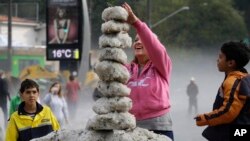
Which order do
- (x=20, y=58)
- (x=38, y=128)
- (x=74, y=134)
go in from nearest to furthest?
(x=74, y=134)
(x=38, y=128)
(x=20, y=58)

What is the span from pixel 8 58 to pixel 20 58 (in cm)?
1122

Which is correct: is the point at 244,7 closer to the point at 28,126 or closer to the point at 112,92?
the point at 28,126

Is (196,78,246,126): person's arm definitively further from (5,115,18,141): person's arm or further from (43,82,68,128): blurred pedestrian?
(43,82,68,128): blurred pedestrian

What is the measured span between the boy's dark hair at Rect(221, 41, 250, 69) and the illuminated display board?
52.9 feet

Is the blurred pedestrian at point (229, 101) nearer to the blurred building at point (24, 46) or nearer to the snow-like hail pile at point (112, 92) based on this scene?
the snow-like hail pile at point (112, 92)

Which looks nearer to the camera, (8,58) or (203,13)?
(8,58)

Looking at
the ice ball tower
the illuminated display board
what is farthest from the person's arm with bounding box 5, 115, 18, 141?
the illuminated display board

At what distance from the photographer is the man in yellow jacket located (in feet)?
23.8

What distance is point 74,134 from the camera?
19.0ft

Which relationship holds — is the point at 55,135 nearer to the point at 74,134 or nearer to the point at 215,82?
the point at 74,134

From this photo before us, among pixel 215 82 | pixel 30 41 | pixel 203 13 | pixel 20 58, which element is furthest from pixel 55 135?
pixel 30 41

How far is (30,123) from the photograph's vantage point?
7.28 meters

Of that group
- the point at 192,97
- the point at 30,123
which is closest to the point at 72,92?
the point at 192,97

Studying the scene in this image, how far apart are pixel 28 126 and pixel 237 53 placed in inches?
82.8
